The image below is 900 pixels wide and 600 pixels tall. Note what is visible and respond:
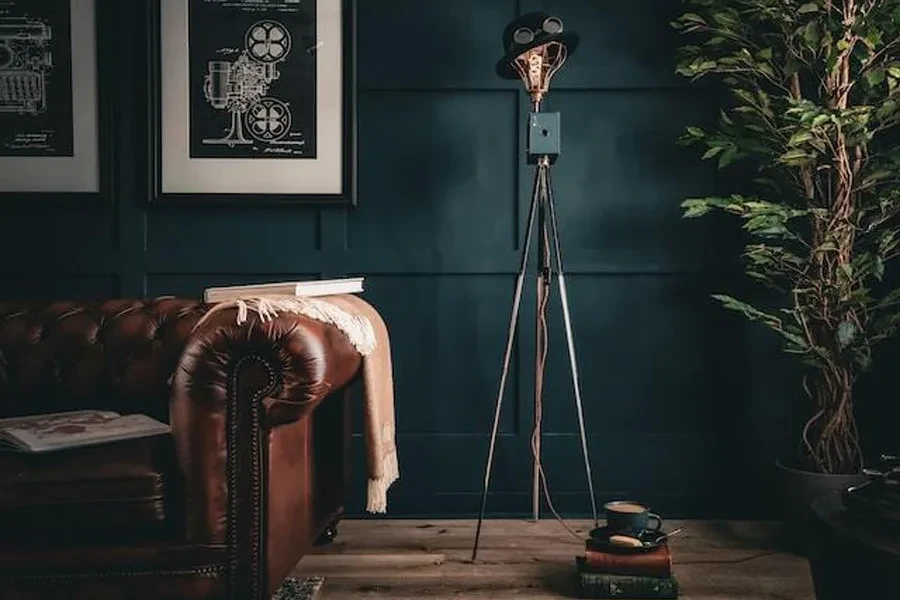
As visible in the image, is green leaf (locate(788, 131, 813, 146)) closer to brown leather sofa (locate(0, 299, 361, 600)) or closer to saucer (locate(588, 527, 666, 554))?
saucer (locate(588, 527, 666, 554))

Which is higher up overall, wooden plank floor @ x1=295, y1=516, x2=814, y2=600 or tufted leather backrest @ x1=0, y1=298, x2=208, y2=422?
tufted leather backrest @ x1=0, y1=298, x2=208, y2=422

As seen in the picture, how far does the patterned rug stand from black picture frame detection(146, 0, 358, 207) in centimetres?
127

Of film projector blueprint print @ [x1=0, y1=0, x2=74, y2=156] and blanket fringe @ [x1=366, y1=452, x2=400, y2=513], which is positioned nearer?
blanket fringe @ [x1=366, y1=452, x2=400, y2=513]

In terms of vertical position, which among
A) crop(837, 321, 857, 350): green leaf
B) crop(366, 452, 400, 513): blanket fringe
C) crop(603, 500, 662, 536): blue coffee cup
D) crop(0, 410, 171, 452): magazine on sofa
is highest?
crop(837, 321, 857, 350): green leaf

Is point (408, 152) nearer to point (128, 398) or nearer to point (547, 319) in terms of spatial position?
point (547, 319)

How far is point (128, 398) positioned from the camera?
7.54ft

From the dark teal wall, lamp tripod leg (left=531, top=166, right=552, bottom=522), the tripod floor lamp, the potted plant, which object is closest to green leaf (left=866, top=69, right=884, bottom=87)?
the potted plant

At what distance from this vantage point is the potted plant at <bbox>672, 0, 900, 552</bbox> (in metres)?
2.37

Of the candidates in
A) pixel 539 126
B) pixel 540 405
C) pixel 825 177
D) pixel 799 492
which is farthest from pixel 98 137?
pixel 799 492

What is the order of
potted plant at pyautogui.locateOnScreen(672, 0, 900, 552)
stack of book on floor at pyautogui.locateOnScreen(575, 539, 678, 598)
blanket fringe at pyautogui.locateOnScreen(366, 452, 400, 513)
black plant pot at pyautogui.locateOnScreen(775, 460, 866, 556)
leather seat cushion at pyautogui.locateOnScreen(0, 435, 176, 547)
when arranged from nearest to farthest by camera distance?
leather seat cushion at pyautogui.locateOnScreen(0, 435, 176, 547)
stack of book on floor at pyautogui.locateOnScreen(575, 539, 678, 598)
blanket fringe at pyautogui.locateOnScreen(366, 452, 400, 513)
potted plant at pyautogui.locateOnScreen(672, 0, 900, 552)
black plant pot at pyautogui.locateOnScreen(775, 460, 866, 556)

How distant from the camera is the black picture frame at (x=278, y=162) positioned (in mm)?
2902

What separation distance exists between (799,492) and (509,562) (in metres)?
0.89

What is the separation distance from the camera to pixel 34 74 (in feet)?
9.56

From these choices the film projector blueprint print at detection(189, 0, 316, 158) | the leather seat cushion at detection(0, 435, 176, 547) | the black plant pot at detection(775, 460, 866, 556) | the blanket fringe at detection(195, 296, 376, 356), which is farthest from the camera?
the film projector blueprint print at detection(189, 0, 316, 158)
